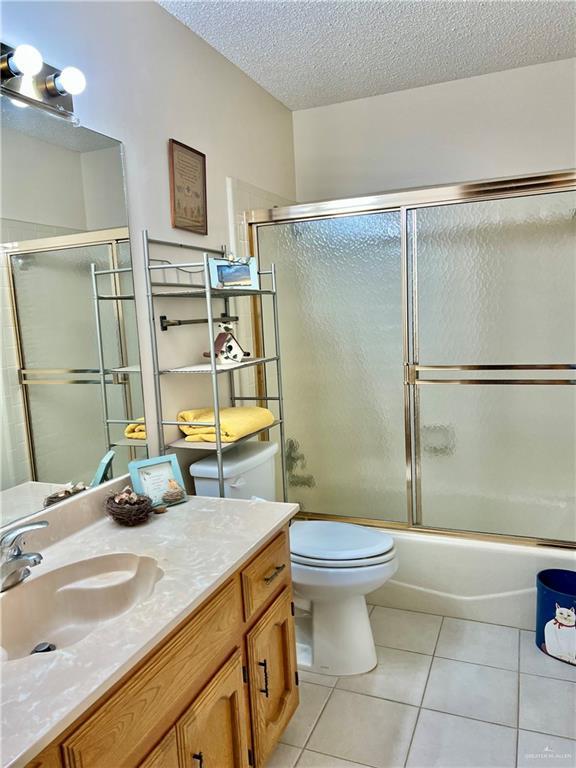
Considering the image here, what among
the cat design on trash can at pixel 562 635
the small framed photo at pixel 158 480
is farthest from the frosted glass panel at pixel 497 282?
the small framed photo at pixel 158 480

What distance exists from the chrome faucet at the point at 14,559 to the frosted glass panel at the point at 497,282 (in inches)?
70.6

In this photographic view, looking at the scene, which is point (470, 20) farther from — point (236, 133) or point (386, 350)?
point (386, 350)

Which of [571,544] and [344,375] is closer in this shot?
[571,544]

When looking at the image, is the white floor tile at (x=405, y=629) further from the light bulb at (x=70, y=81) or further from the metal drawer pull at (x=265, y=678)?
the light bulb at (x=70, y=81)

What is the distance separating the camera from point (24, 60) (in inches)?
49.5

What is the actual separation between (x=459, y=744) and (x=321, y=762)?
43 centimetres

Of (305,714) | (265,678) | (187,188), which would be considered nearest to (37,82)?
(187,188)

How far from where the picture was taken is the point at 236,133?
93.2 inches

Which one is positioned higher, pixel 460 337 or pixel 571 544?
pixel 460 337

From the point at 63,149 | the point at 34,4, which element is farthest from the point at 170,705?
the point at 34,4

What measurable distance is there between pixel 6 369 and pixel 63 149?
2.07 feet

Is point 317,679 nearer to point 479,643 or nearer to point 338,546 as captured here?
point 338,546

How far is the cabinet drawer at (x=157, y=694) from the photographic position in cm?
87

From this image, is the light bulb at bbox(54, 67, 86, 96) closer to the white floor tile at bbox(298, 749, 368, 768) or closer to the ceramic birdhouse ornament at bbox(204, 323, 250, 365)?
the ceramic birdhouse ornament at bbox(204, 323, 250, 365)
